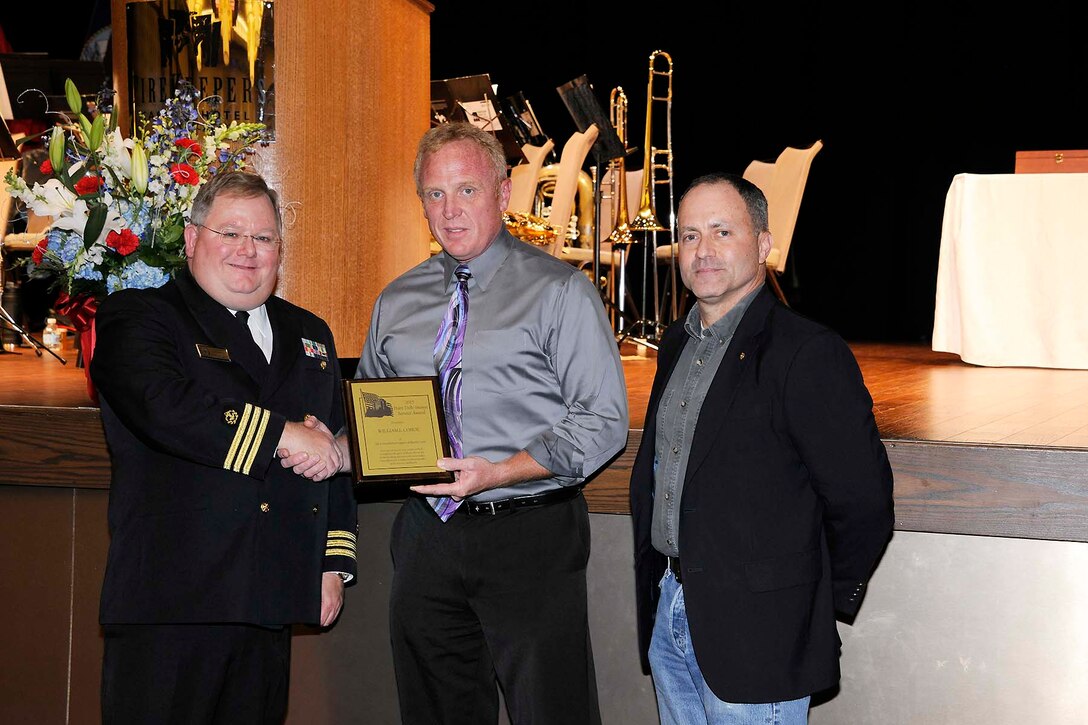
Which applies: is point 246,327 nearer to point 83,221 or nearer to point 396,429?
point 396,429

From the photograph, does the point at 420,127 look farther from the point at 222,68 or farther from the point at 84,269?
the point at 84,269

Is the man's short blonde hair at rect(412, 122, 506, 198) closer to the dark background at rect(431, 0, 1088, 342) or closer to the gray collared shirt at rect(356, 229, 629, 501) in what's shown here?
the gray collared shirt at rect(356, 229, 629, 501)

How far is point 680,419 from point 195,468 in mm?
951

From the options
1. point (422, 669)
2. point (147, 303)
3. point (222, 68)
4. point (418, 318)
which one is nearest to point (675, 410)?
point (418, 318)

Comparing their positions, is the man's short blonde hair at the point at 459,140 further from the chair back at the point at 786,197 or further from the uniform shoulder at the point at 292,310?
the chair back at the point at 786,197

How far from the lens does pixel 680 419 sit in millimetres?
2080

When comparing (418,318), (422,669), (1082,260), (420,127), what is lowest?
(422,669)

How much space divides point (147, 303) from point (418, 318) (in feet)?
1.83

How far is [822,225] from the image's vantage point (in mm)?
10008

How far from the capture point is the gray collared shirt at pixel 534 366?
2.22 metres

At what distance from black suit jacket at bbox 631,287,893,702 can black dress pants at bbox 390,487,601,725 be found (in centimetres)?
38

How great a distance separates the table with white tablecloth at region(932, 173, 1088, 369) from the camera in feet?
18.2

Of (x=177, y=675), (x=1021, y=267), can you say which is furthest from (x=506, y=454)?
(x=1021, y=267)

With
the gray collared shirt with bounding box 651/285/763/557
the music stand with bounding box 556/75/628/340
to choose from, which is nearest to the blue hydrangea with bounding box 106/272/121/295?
the gray collared shirt with bounding box 651/285/763/557
